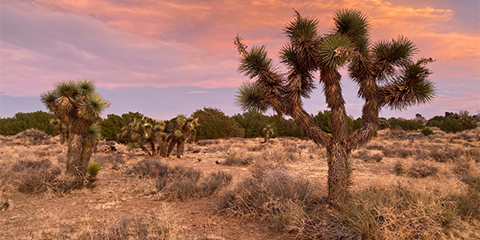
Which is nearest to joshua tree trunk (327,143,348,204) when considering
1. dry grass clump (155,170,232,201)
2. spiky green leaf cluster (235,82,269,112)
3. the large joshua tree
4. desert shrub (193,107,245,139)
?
the large joshua tree

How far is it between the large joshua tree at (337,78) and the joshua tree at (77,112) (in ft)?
17.9

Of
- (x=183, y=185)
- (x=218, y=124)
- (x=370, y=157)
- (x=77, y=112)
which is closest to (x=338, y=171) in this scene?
(x=183, y=185)

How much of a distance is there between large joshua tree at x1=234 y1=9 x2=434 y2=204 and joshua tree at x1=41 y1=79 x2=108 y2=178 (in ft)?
17.9

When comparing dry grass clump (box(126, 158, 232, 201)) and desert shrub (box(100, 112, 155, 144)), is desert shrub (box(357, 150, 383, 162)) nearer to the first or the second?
dry grass clump (box(126, 158, 232, 201))

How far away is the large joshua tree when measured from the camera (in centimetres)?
572

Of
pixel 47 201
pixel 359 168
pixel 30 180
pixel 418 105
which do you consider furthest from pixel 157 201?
pixel 359 168

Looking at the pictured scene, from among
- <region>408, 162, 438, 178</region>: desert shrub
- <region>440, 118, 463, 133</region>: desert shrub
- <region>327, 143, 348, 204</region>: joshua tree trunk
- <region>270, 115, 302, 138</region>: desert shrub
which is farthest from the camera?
<region>270, 115, 302, 138</region>: desert shrub

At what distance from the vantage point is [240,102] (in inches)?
250

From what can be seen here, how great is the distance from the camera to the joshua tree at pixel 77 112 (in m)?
8.65

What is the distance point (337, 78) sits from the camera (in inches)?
240

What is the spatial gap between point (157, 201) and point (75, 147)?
3.60 m

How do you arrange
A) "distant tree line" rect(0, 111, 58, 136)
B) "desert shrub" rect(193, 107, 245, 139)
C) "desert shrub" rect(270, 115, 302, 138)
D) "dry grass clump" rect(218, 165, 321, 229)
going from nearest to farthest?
"dry grass clump" rect(218, 165, 321, 229) → "desert shrub" rect(193, 107, 245, 139) → "distant tree line" rect(0, 111, 58, 136) → "desert shrub" rect(270, 115, 302, 138)

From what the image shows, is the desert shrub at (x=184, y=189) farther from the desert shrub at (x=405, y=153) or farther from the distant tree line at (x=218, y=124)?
the distant tree line at (x=218, y=124)

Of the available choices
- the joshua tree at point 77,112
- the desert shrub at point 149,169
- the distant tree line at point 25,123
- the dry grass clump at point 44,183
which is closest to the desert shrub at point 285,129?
the desert shrub at point 149,169
